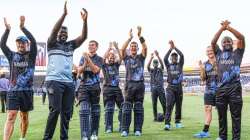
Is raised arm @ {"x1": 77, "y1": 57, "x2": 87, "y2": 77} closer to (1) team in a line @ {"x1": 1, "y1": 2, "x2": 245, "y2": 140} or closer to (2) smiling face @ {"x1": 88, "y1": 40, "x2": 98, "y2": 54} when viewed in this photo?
(1) team in a line @ {"x1": 1, "y1": 2, "x2": 245, "y2": 140}

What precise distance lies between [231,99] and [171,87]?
4.33 metres

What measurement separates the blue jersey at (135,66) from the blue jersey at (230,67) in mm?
2732

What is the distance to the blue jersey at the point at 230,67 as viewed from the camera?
10008mm

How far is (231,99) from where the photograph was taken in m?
10.0

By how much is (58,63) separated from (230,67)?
324 cm

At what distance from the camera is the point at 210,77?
1235 centimetres

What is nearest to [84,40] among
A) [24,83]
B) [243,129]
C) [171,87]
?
[24,83]

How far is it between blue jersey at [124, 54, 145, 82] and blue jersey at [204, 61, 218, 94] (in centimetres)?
152

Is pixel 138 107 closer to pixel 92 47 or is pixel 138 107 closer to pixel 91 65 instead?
pixel 92 47

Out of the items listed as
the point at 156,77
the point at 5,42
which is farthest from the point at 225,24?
the point at 156,77

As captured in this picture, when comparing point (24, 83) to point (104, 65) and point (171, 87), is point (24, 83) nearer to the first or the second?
point (104, 65)

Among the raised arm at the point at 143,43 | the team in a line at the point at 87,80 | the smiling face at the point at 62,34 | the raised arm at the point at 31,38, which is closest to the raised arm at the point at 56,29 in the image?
the team in a line at the point at 87,80

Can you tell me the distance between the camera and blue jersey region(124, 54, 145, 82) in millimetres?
12453

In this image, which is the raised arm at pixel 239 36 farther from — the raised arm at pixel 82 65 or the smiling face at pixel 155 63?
the smiling face at pixel 155 63
